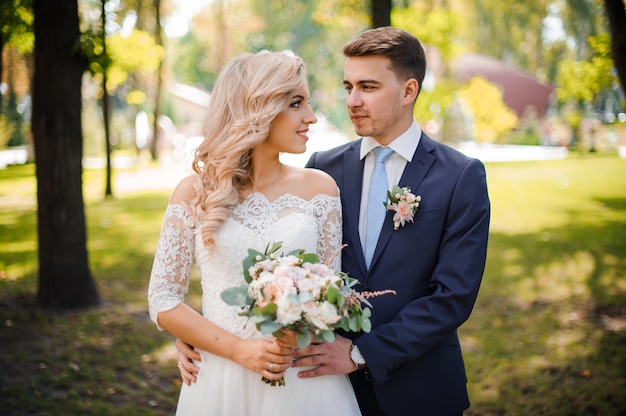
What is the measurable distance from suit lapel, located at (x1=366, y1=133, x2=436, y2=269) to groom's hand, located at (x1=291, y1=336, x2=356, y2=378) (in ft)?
1.49

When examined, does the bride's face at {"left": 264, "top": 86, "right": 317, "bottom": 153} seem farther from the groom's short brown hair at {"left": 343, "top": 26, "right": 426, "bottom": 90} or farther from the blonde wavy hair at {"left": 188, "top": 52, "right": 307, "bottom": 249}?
the groom's short brown hair at {"left": 343, "top": 26, "right": 426, "bottom": 90}

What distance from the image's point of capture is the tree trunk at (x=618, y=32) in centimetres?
505

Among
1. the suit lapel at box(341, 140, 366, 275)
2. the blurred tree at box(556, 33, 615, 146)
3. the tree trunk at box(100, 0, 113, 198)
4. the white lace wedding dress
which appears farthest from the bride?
the tree trunk at box(100, 0, 113, 198)

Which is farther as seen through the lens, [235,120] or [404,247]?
[404,247]

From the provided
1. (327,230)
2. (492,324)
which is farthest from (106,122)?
(327,230)

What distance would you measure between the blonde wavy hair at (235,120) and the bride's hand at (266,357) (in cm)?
51

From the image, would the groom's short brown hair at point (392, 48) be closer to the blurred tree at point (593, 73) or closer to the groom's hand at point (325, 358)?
the groom's hand at point (325, 358)

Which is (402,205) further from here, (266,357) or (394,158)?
(266,357)

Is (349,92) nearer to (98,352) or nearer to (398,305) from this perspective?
(398,305)

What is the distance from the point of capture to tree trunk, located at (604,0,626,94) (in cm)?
505

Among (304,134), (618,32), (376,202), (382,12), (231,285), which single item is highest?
(382,12)

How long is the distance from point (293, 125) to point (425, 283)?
104 centimetres

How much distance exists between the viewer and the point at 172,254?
2.66m

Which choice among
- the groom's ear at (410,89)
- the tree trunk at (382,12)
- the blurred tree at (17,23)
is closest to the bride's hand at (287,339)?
the groom's ear at (410,89)
